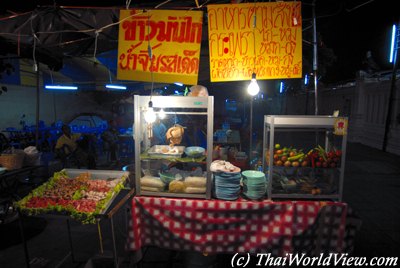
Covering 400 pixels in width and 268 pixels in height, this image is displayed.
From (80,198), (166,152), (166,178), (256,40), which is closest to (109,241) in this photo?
(80,198)

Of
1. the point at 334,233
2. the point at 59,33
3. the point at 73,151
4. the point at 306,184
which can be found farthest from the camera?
the point at 73,151

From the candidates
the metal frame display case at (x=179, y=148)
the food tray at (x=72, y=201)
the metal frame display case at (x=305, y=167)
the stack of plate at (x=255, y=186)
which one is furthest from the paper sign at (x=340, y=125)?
the food tray at (x=72, y=201)

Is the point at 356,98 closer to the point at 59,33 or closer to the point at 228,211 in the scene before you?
the point at 228,211

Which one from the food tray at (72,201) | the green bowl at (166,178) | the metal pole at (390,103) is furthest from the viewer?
the metal pole at (390,103)

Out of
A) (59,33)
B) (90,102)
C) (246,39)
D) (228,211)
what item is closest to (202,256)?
(228,211)

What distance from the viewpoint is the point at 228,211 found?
10.7 feet

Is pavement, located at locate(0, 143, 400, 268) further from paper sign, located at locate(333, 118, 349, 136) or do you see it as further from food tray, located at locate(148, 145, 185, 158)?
paper sign, located at locate(333, 118, 349, 136)

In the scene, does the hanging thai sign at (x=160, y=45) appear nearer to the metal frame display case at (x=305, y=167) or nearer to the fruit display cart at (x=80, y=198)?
the metal frame display case at (x=305, y=167)

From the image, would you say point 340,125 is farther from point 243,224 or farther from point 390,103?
point 390,103

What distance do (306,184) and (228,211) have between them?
1165mm

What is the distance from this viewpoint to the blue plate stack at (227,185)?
3277 millimetres

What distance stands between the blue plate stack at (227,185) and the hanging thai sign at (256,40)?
4.38 ft

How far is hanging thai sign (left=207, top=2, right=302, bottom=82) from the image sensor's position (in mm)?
3301

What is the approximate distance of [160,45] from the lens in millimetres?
3338
